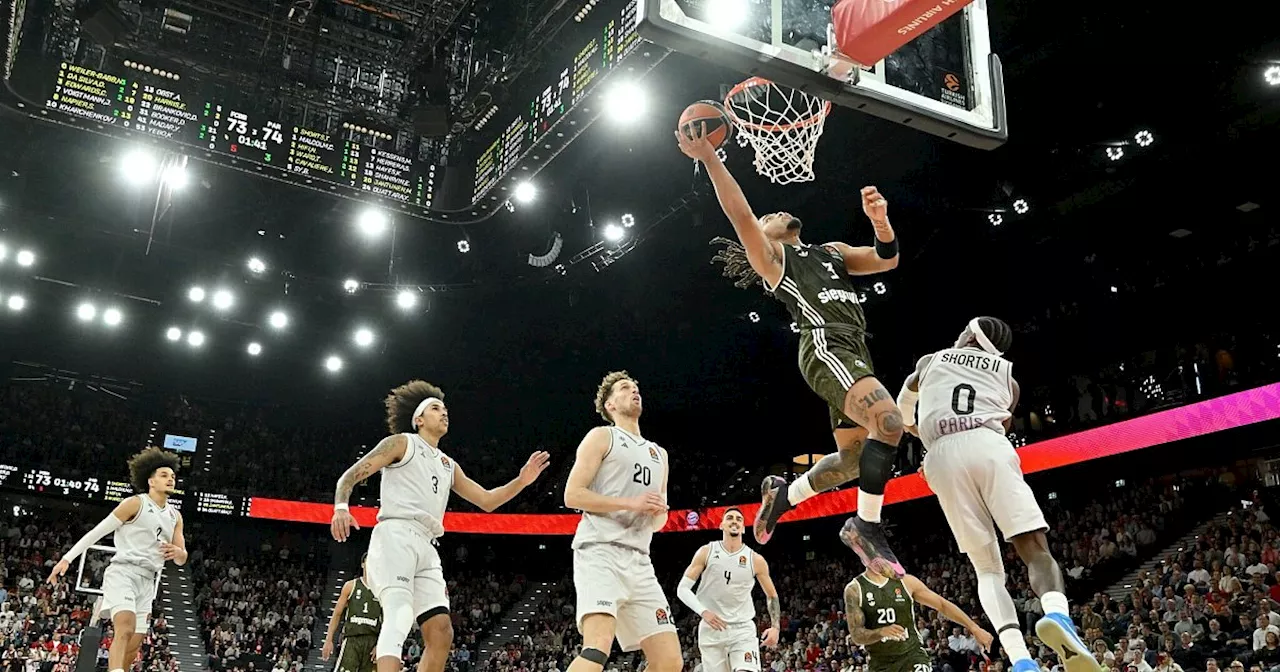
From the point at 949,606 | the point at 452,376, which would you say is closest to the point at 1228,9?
the point at 949,606

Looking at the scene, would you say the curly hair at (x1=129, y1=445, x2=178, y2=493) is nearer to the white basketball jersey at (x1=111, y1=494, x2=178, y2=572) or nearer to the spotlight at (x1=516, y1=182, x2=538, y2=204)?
the white basketball jersey at (x1=111, y1=494, x2=178, y2=572)

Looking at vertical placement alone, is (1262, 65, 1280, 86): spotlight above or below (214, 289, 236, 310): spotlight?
above

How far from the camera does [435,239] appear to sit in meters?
22.6

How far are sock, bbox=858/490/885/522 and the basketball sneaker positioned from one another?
1.41m

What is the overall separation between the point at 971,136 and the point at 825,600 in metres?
16.5

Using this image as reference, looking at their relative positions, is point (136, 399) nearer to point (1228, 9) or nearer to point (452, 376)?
point (452, 376)

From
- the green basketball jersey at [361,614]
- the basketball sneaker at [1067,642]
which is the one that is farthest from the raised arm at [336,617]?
the basketball sneaker at [1067,642]

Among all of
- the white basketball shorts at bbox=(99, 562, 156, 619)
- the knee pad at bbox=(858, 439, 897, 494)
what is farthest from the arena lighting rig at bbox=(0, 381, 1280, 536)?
the white basketball shorts at bbox=(99, 562, 156, 619)

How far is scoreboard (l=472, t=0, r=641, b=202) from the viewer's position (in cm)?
1118

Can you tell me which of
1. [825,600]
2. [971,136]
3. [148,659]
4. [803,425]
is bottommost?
[148,659]

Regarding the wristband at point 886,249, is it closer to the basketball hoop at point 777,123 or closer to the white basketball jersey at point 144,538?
the basketball hoop at point 777,123

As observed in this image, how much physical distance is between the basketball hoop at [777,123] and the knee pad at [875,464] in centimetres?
257

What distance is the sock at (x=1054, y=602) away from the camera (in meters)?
4.28

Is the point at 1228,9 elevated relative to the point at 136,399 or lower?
elevated
